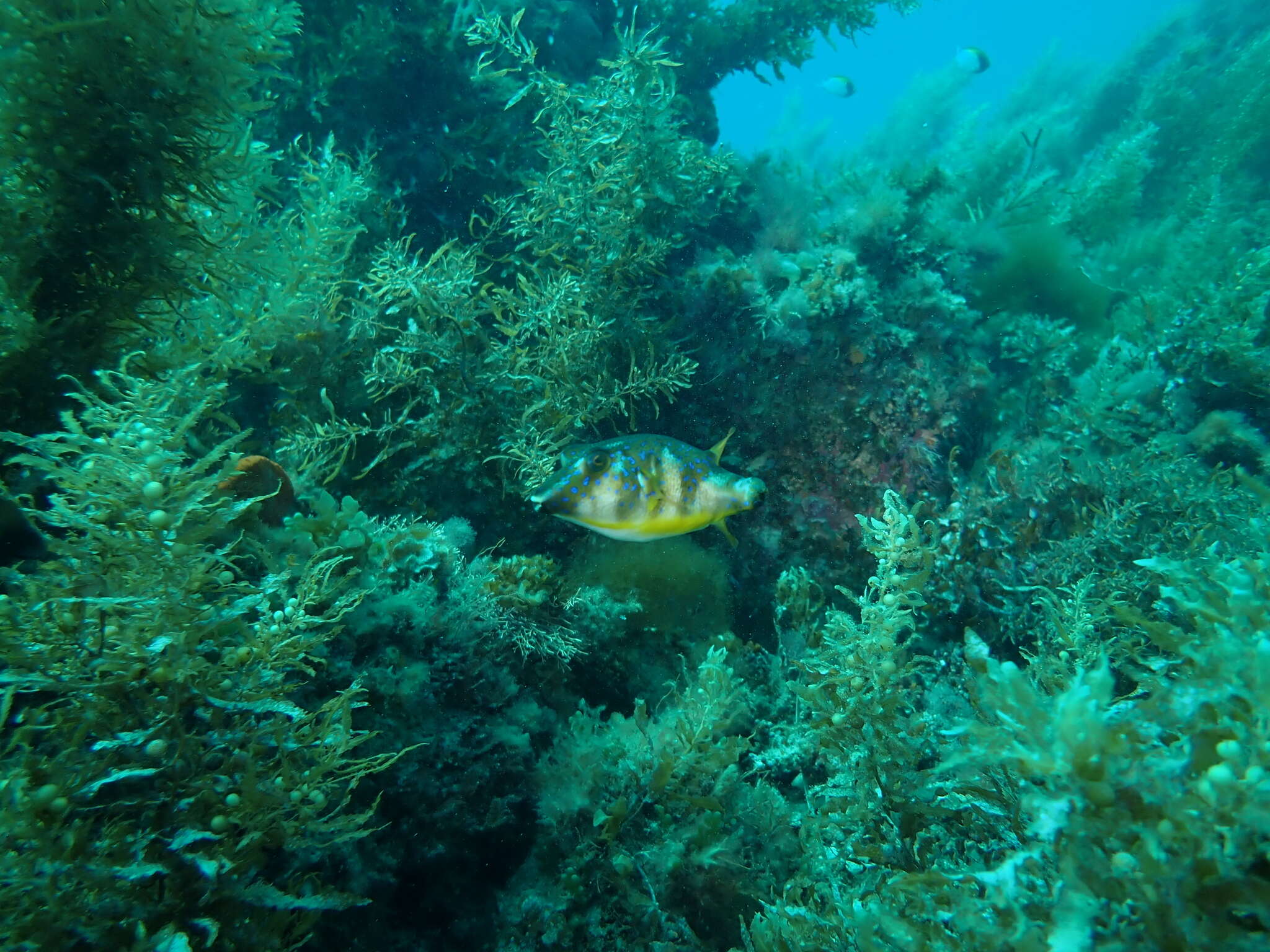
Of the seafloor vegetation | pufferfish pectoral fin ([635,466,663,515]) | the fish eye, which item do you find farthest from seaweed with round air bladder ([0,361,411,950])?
pufferfish pectoral fin ([635,466,663,515])

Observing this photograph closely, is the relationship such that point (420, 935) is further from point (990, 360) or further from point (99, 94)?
point (990, 360)

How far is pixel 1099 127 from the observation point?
569 inches

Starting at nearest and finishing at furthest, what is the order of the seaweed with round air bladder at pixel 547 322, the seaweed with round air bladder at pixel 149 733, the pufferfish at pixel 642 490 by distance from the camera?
the seaweed with round air bladder at pixel 149 733, the pufferfish at pixel 642 490, the seaweed with round air bladder at pixel 547 322

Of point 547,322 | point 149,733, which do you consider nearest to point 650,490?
point 547,322

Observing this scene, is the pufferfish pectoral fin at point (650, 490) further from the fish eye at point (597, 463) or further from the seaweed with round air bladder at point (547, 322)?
the seaweed with round air bladder at point (547, 322)

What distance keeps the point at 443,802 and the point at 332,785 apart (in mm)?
608

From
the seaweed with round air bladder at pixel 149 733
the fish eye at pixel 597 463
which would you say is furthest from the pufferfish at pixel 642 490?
the seaweed with round air bladder at pixel 149 733

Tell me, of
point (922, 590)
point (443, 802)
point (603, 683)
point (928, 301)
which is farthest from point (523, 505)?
point (928, 301)

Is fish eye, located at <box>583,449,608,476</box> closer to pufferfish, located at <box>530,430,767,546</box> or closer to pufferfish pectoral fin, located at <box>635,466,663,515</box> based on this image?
pufferfish, located at <box>530,430,767,546</box>

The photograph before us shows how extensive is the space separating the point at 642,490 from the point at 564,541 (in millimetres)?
1547

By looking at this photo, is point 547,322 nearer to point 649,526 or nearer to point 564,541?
point 564,541

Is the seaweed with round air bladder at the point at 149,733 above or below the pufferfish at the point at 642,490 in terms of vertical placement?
below

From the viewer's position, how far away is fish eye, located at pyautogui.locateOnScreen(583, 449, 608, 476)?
3.05 m

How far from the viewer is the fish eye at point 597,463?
3.05 m
